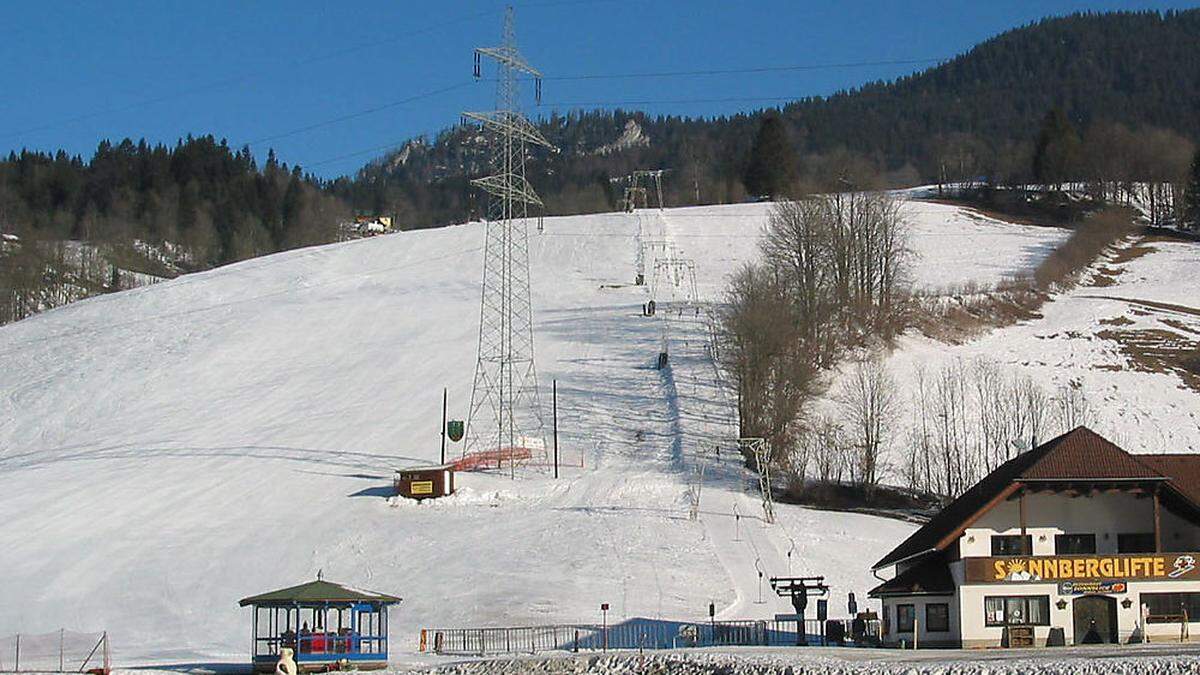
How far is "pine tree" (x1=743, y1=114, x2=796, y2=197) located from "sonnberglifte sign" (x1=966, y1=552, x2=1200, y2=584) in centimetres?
11494

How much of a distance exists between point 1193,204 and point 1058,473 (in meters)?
105

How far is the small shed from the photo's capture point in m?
58.3

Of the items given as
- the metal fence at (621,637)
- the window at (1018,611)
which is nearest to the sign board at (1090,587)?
the window at (1018,611)

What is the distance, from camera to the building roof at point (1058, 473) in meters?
36.7

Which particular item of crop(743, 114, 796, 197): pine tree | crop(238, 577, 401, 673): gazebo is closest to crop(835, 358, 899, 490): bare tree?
crop(238, 577, 401, 673): gazebo

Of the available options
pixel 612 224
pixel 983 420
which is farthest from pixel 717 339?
pixel 612 224

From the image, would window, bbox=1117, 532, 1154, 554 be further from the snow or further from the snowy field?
the snow

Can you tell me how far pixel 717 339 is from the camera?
77.7 meters

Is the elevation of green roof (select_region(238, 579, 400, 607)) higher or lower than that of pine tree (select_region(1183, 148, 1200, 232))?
lower

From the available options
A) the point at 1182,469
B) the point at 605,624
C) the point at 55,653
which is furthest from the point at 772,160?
the point at 55,653

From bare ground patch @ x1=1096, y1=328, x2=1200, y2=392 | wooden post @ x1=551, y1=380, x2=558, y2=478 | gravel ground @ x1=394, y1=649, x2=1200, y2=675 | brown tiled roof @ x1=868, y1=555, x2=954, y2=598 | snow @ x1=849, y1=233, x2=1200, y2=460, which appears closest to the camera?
gravel ground @ x1=394, y1=649, x2=1200, y2=675

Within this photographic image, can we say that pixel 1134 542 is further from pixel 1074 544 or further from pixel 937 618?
pixel 937 618

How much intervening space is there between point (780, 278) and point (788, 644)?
44871mm

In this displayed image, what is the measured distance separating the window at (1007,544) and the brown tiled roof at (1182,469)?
4298 millimetres
